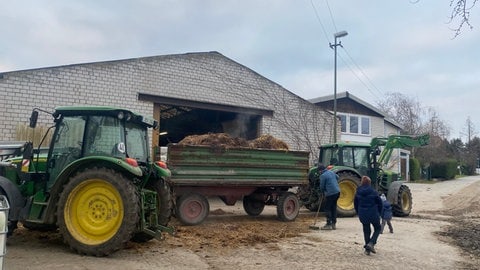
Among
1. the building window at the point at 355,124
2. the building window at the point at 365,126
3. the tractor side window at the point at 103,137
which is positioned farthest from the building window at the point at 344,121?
the tractor side window at the point at 103,137

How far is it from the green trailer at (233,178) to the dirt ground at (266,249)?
571 millimetres

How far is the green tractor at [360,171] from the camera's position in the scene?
570 inches

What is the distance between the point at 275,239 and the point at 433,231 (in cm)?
485

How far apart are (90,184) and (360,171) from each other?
10.4 meters

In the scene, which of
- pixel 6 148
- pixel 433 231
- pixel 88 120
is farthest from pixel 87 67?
pixel 433 231

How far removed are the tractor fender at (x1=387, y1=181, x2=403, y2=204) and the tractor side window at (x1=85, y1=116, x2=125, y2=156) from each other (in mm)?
10170

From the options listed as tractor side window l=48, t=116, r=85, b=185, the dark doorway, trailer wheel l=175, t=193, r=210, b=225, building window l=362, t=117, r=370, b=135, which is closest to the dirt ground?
trailer wheel l=175, t=193, r=210, b=225

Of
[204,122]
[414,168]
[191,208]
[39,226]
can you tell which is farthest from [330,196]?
[414,168]

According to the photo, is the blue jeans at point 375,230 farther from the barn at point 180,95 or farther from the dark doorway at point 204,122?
the dark doorway at point 204,122

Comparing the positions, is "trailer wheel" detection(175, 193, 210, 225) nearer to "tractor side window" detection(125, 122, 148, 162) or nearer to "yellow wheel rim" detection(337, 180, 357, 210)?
"tractor side window" detection(125, 122, 148, 162)

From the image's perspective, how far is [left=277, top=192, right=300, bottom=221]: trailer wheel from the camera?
12.6 meters

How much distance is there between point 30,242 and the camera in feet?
25.7

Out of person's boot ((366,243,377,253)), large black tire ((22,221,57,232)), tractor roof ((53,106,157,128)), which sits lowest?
person's boot ((366,243,377,253))

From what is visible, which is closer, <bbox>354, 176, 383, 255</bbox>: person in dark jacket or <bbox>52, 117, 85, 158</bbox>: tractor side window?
<bbox>52, 117, 85, 158</bbox>: tractor side window
